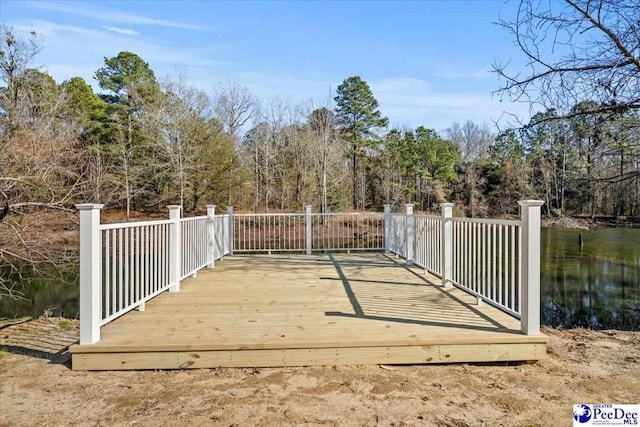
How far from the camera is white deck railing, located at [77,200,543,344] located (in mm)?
2619

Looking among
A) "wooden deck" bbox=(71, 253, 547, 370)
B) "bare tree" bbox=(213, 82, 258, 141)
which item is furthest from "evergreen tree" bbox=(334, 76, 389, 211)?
"wooden deck" bbox=(71, 253, 547, 370)

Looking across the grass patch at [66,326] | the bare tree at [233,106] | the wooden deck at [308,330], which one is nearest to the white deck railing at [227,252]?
the wooden deck at [308,330]

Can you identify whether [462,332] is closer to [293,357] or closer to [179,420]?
[293,357]

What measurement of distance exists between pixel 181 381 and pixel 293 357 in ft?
2.25

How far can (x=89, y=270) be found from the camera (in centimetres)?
256

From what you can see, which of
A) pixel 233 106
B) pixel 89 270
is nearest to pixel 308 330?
pixel 89 270

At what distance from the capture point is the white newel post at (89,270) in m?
2.55

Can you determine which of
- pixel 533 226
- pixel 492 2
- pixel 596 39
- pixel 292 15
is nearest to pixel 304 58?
pixel 292 15

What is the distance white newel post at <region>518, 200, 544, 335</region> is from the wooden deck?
0.12 meters

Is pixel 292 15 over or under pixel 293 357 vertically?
over

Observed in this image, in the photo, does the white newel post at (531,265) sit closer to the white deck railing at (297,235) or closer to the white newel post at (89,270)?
the white newel post at (89,270)

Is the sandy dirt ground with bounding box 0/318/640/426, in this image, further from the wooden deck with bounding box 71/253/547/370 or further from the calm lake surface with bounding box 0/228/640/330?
the calm lake surface with bounding box 0/228/640/330

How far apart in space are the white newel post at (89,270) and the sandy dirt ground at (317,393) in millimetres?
275

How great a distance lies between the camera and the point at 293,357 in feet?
8.59
